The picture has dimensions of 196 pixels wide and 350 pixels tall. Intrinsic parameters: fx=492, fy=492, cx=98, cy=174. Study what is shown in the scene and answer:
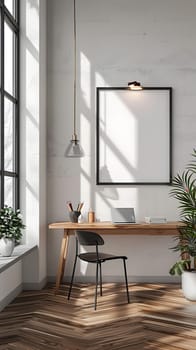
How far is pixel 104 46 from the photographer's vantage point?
222 inches

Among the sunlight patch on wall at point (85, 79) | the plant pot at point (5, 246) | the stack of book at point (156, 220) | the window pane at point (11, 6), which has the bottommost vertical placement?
the plant pot at point (5, 246)

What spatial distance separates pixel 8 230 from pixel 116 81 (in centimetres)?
232

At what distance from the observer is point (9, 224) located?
4199mm

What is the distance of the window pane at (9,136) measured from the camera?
4.67m

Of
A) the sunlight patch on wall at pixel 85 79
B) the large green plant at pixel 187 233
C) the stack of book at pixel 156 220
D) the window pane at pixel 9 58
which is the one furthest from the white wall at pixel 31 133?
the large green plant at pixel 187 233

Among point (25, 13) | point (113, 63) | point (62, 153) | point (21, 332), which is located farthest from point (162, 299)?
point (25, 13)

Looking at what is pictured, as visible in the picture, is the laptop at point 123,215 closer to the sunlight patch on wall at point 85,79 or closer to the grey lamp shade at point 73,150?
the grey lamp shade at point 73,150

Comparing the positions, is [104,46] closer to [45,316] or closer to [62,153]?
[62,153]

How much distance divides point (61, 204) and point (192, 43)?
2.37 metres

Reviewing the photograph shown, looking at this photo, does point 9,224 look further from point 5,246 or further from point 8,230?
point 5,246

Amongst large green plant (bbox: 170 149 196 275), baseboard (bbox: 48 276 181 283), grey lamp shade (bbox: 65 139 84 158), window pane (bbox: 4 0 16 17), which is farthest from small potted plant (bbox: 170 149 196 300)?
window pane (bbox: 4 0 16 17)

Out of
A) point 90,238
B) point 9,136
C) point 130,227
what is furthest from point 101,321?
point 9,136

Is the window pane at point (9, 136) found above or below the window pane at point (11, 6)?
below

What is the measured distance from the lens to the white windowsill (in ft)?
12.1
